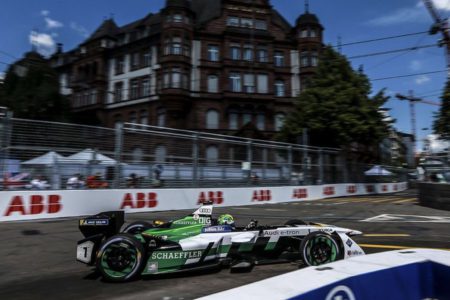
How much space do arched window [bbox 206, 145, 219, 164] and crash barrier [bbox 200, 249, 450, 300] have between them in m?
13.7

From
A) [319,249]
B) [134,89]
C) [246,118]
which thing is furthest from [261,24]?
[319,249]

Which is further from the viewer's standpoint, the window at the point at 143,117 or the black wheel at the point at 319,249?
the window at the point at 143,117

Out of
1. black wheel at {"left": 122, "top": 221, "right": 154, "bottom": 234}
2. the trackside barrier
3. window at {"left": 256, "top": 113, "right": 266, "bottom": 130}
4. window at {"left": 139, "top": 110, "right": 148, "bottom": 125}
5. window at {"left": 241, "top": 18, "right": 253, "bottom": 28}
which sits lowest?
black wheel at {"left": 122, "top": 221, "right": 154, "bottom": 234}

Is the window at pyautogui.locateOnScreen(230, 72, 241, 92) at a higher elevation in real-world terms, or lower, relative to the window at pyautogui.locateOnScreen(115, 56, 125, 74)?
lower

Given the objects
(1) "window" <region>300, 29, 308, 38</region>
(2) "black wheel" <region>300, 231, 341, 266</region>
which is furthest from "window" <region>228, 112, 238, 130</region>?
(2) "black wheel" <region>300, 231, 341, 266</region>

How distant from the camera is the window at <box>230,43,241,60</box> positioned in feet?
152

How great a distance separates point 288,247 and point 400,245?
8.57ft

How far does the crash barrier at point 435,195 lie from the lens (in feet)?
50.2

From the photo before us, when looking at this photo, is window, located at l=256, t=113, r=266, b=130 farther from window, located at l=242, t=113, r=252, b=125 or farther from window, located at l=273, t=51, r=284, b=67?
window, located at l=273, t=51, r=284, b=67

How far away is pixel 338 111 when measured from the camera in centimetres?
2811

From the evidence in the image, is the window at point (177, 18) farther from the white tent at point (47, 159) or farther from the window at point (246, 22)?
the white tent at point (47, 159)

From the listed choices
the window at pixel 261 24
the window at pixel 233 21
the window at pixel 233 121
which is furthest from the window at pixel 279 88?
the window at pixel 233 21

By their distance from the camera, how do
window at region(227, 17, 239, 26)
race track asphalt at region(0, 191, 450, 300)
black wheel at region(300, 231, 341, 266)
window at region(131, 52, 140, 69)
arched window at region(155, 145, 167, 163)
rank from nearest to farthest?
race track asphalt at region(0, 191, 450, 300), black wheel at region(300, 231, 341, 266), arched window at region(155, 145, 167, 163), window at region(227, 17, 239, 26), window at region(131, 52, 140, 69)

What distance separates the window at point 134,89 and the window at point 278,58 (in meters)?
15.8
